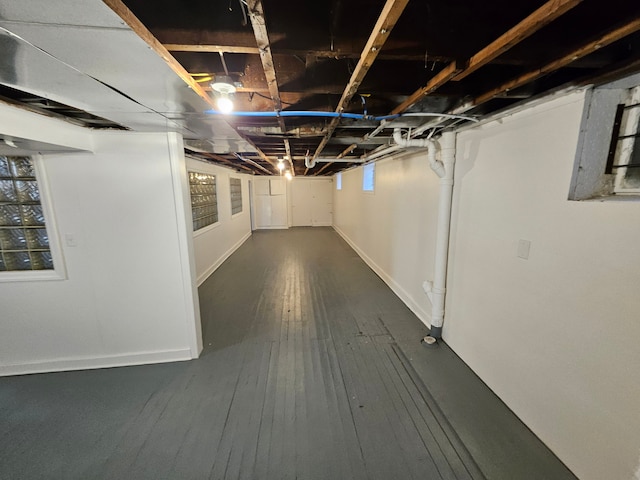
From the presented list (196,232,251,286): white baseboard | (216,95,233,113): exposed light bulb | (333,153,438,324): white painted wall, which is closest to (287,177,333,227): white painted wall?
(196,232,251,286): white baseboard

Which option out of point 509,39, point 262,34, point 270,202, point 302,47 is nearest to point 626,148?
point 509,39

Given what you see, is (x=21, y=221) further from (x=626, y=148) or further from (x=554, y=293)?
(x=626, y=148)

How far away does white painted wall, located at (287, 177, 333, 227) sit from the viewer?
9289mm

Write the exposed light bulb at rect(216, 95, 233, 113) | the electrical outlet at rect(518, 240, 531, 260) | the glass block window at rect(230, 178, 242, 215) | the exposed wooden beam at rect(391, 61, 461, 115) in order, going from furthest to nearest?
the glass block window at rect(230, 178, 242, 215) < the electrical outlet at rect(518, 240, 531, 260) < the exposed light bulb at rect(216, 95, 233, 113) < the exposed wooden beam at rect(391, 61, 461, 115)

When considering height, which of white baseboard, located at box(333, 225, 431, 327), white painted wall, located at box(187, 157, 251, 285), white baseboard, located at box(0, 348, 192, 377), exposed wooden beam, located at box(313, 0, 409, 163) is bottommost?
white baseboard, located at box(0, 348, 192, 377)

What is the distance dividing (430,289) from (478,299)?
0.53 metres

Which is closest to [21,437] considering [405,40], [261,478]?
[261,478]

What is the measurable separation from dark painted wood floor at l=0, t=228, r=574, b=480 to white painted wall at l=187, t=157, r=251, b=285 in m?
1.61

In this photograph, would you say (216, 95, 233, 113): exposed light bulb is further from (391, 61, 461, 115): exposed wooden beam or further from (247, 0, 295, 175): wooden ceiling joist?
(391, 61, 461, 115): exposed wooden beam

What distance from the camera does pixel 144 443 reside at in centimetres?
154

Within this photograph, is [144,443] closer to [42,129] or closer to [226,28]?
[42,129]

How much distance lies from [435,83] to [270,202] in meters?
7.98

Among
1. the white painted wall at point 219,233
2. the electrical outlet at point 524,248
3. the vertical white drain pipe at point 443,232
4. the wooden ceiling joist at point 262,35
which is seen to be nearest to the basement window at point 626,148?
the electrical outlet at point 524,248

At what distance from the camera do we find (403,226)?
11.3ft
